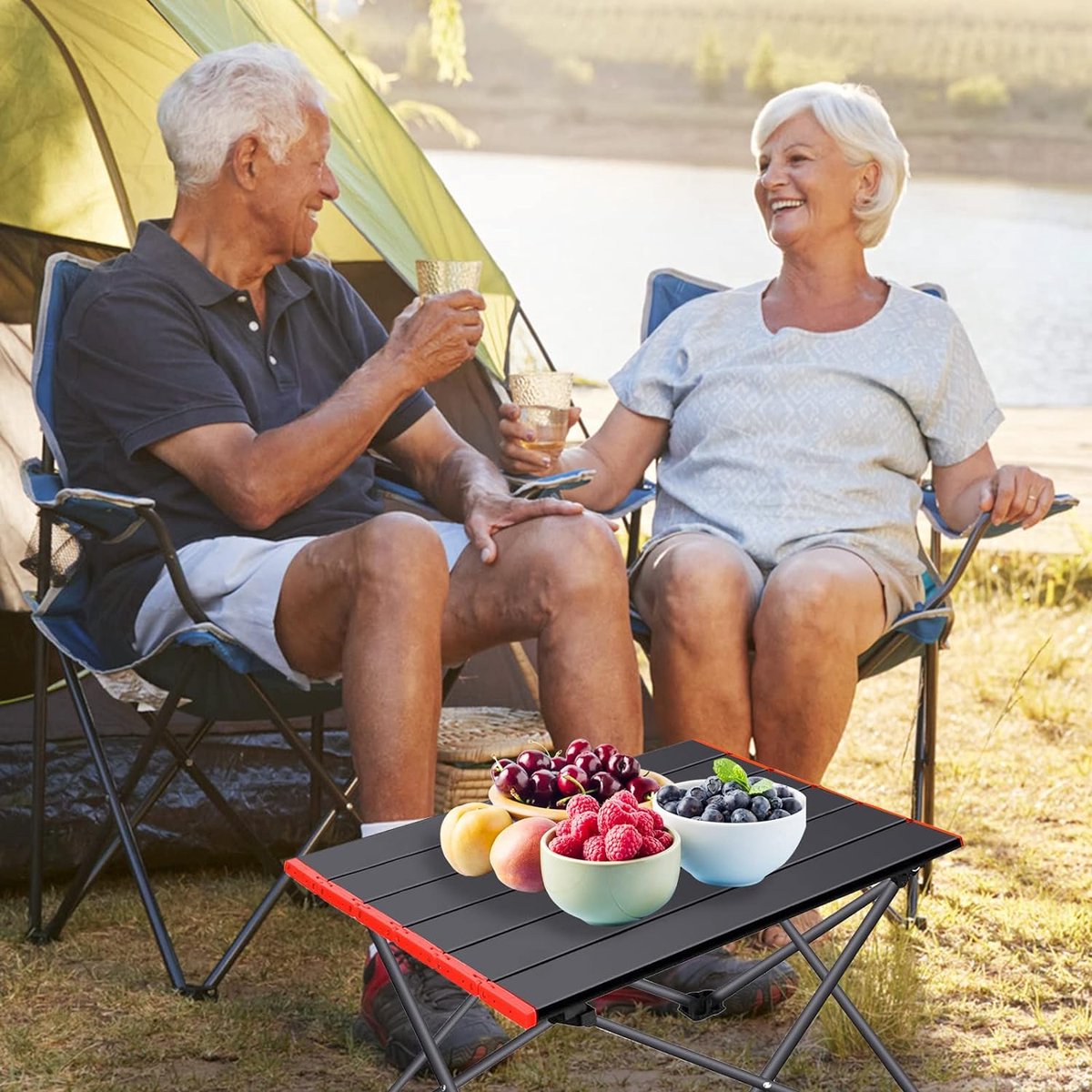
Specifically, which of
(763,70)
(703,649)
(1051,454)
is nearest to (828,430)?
(703,649)

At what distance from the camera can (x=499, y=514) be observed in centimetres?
222

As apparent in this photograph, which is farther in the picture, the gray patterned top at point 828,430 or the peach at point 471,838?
the gray patterned top at point 828,430

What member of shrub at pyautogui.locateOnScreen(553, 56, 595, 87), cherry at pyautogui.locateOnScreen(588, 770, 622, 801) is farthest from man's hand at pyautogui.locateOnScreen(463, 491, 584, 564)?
shrub at pyautogui.locateOnScreen(553, 56, 595, 87)

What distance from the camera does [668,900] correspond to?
150 cm

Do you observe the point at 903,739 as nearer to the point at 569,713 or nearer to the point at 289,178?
the point at 569,713

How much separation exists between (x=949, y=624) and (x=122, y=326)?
1286 mm

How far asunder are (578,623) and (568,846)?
2.09 ft

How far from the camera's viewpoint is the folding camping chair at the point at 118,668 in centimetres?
207

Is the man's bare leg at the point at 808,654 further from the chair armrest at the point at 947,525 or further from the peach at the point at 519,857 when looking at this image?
the peach at the point at 519,857

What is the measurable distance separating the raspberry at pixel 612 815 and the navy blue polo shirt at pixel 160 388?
36.7 inches

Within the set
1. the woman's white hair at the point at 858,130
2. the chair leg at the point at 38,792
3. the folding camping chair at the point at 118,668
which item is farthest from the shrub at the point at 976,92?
the chair leg at the point at 38,792

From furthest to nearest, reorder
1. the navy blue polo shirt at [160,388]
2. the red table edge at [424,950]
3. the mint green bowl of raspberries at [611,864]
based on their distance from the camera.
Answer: the navy blue polo shirt at [160,388]
the mint green bowl of raspberries at [611,864]
the red table edge at [424,950]

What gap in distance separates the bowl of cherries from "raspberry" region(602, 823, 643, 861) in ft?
0.45

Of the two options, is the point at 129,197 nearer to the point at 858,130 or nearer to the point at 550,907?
the point at 858,130
